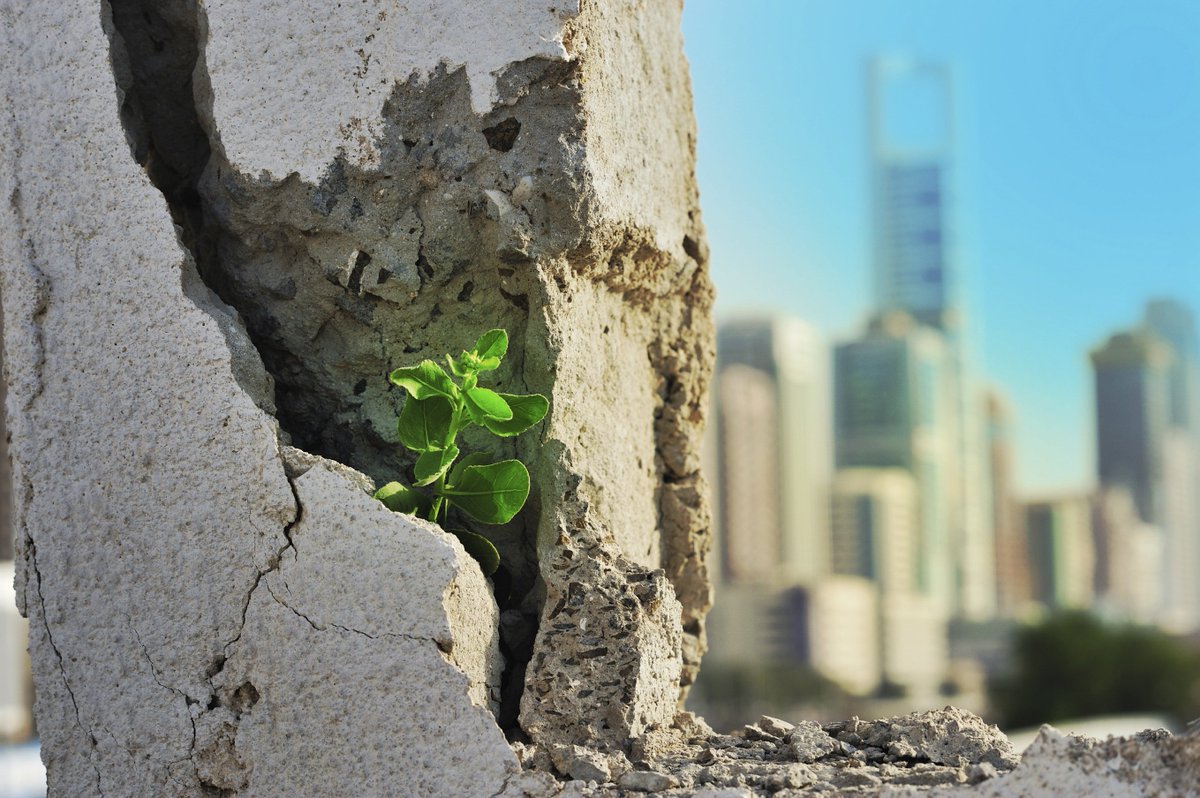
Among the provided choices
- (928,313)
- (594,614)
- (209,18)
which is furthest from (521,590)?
(928,313)

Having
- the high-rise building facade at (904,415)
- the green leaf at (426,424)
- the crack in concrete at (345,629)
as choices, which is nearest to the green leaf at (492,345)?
the green leaf at (426,424)

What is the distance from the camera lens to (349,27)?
251 centimetres

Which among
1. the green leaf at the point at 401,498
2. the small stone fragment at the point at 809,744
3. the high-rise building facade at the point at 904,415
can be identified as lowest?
the small stone fragment at the point at 809,744

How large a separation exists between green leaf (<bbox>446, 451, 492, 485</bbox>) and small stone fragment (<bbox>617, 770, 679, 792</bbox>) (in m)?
0.62

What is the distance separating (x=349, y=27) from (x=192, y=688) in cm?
125

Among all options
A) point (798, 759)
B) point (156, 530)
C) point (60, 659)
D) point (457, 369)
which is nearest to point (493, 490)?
point (457, 369)

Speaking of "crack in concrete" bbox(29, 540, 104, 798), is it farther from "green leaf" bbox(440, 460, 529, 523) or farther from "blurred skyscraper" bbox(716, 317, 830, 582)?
"blurred skyscraper" bbox(716, 317, 830, 582)

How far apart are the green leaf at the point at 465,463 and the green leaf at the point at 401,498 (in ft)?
0.21

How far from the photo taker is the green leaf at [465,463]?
8.13 ft

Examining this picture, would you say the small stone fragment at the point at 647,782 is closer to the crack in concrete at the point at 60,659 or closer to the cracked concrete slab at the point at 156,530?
the cracked concrete slab at the point at 156,530

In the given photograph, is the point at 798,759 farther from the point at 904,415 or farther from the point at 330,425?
the point at 904,415

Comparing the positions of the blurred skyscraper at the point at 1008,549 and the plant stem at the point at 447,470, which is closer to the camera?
the plant stem at the point at 447,470

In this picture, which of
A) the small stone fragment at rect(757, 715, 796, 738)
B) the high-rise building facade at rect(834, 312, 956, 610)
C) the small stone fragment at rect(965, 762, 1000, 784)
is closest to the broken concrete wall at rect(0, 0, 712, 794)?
the small stone fragment at rect(757, 715, 796, 738)

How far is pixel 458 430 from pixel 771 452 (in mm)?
69668
